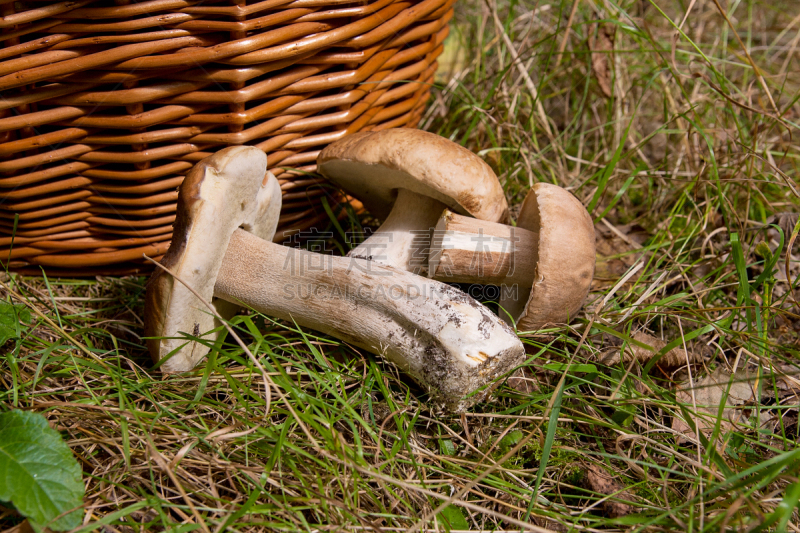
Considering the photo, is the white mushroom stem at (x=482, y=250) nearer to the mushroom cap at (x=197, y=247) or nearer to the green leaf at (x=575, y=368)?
the green leaf at (x=575, y=368)

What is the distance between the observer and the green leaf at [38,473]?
1218mm

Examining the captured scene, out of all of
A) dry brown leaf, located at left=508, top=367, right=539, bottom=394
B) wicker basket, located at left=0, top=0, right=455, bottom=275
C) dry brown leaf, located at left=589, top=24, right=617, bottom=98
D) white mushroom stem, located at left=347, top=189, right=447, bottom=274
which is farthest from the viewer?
dry brown leaf, located at left=589, top=24, right=617, bottom=98

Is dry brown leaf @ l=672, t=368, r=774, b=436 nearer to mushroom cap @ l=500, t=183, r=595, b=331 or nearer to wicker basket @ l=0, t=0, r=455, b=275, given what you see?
mushroom cap @ l=500, t=183, r=595, b=331

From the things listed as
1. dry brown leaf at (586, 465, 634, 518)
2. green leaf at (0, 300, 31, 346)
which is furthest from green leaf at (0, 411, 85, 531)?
dry brown leaf at (586, 465, 634, 518)

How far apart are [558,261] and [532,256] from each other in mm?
164

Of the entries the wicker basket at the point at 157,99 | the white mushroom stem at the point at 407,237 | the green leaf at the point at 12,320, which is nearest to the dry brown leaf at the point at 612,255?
the white mushroom stem at the point at 407,237

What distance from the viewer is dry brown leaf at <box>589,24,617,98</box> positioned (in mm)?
2982

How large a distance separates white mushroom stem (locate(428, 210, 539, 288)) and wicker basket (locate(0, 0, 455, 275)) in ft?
2.11

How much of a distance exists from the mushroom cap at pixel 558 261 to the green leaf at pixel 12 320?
1659 millimetres

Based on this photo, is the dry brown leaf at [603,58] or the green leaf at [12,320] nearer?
the green leaf at [12,320]

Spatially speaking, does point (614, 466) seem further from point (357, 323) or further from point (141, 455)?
point (141, 455)

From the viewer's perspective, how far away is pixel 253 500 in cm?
130

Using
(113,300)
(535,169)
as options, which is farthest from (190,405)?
(535,169)

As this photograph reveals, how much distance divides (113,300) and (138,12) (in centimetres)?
113
